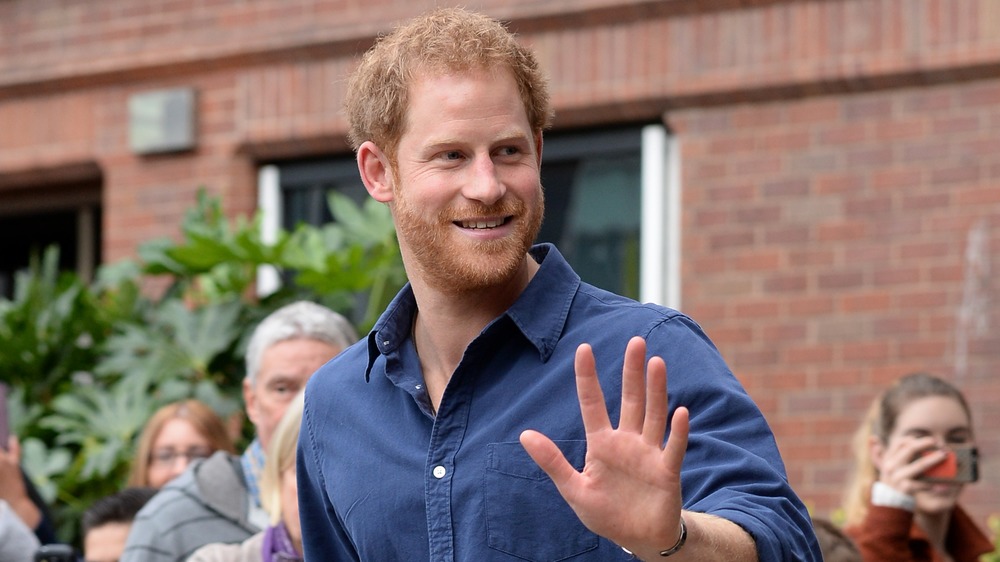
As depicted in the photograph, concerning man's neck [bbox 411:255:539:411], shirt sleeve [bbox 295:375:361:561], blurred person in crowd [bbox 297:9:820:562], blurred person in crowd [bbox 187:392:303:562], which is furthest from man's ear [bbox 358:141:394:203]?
blurred person in crowd [bbox 187:392:303:562]

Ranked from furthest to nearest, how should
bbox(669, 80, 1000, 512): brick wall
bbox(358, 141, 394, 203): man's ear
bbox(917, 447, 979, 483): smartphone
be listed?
bbox(669, 80, 1000, 512): brick wall
bbox(917, 447, 979, 483): smartphone
bbox(358, 141, 394, 203): man's ear

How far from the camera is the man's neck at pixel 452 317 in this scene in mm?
2709

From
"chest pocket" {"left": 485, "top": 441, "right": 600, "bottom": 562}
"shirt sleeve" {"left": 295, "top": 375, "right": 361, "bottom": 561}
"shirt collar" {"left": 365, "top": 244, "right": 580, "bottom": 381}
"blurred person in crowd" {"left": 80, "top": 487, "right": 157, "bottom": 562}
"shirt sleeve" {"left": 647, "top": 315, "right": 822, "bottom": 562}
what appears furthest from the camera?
"blurred person in crowd" {"left": 80, "top": 487, "right": 157, "bottom": 562}

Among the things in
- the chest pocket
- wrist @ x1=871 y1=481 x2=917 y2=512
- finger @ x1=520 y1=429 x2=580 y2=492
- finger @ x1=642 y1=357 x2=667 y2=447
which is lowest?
wrist @ x1=871 y1=481 x2=917 y2=512

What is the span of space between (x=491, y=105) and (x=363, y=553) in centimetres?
75

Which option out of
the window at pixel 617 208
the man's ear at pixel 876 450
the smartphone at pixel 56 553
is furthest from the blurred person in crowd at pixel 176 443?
the man's ear at pixel 876 450

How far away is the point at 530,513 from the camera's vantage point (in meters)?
2.51

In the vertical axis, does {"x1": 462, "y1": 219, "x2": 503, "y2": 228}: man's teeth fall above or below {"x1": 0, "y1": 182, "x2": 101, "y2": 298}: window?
below

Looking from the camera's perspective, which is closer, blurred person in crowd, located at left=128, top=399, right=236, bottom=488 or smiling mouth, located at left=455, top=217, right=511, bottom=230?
smiling mouth, located at left=455, top=217, right=511, bottom=230

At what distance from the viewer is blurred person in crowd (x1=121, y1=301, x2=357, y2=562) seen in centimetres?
493

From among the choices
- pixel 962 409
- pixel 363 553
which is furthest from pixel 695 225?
pixel 363 553

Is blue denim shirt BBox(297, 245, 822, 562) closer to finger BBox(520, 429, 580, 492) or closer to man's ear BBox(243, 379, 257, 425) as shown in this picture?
finger BBox(520, 429, 580, 492)

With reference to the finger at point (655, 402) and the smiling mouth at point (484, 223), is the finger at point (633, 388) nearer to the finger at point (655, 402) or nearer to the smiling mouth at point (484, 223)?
the finger at point (655, 402)

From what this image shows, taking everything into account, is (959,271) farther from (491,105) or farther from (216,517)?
(491,105)
